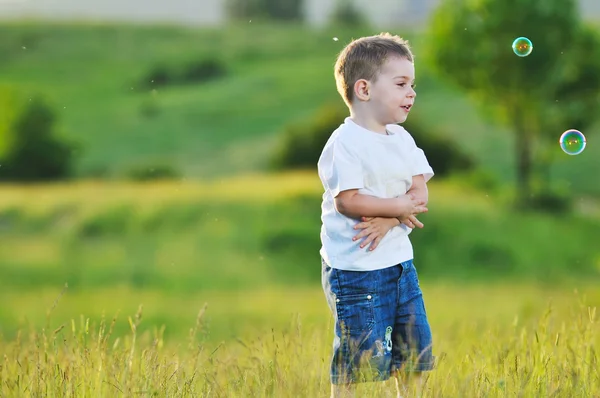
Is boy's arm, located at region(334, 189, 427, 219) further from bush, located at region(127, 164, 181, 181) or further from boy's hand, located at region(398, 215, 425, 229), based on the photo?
bush, located at region(127, 164, 181, 181)

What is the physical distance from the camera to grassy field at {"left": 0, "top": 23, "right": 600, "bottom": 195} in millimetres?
24875

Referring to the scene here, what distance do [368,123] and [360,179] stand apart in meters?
0.30

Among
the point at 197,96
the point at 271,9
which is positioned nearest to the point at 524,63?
the point at 197,96

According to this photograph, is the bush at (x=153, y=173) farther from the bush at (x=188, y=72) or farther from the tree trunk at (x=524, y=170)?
the tree trunk at (x=524, y=170)

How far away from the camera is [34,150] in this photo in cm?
2692

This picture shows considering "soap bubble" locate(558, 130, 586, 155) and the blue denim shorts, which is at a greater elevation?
"soap bubble" locate(558, 130, 586, 155)

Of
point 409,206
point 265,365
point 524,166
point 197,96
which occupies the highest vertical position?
point 197,96

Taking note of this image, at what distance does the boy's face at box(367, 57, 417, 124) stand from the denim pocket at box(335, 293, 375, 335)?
34.8 inches

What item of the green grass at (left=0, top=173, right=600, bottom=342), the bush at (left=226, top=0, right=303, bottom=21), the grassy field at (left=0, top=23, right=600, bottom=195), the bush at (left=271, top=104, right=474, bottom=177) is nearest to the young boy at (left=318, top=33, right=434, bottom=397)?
the green grass at (left=0, top=173, right=600, bottom=342)

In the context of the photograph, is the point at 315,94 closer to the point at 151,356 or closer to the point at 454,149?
the point at 454,149

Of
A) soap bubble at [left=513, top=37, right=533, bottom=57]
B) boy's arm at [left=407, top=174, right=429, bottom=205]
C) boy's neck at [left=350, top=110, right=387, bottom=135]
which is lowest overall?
boy's arm at [left=407, top=174, right=429, bottom=205]

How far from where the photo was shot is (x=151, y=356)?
420 centimetres

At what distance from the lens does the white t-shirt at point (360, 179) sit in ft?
13.2

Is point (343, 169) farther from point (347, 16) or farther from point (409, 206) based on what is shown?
point (347, 16)
